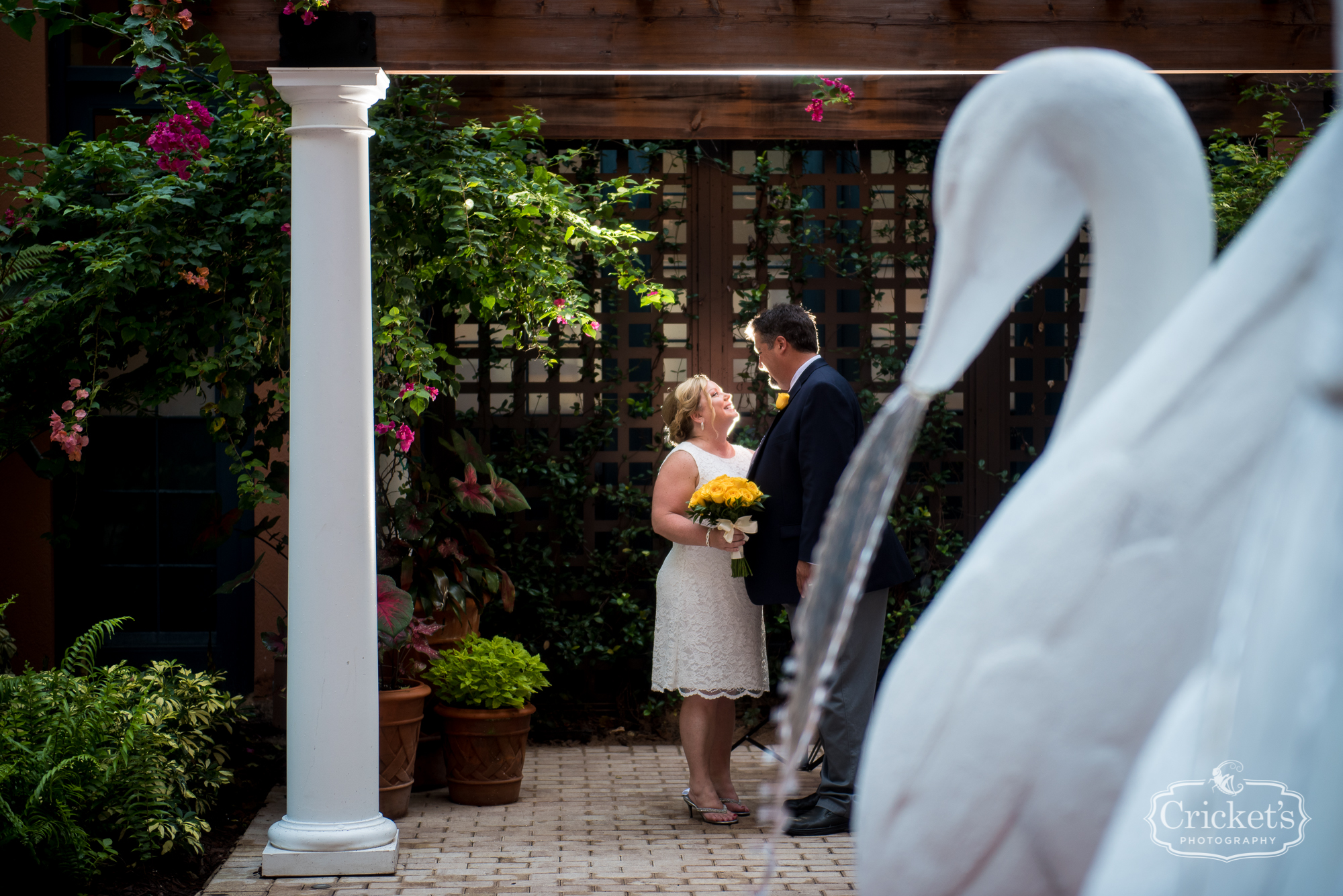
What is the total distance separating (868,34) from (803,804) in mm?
2586

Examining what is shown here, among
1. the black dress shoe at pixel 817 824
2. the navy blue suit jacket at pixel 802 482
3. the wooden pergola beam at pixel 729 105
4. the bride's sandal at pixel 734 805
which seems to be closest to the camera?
the navy blue suit jacket at pixel 802 482

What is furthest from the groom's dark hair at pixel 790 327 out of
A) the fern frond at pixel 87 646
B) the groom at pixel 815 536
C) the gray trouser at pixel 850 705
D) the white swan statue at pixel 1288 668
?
the white swan statue at pixel 1288 668

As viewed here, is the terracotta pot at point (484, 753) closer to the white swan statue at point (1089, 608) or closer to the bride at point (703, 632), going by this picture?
the bride at point (703, 632)

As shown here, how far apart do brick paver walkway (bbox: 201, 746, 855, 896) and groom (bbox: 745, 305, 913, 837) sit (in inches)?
9.0

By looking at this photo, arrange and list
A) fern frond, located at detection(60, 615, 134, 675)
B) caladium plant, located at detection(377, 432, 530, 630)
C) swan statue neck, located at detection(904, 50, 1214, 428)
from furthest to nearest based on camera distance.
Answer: caladium plant, located at detection(377, 432, 530, 630)
fern frond, located at detection(60, 615, 134, 675)
swan statue neck, located at detection(904, 50, 1214, 428)

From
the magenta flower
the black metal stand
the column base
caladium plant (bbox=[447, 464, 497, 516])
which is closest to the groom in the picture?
the black metal stand

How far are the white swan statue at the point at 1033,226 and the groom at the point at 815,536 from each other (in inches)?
104

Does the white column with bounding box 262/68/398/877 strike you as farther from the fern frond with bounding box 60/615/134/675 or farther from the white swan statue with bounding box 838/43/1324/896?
the white swan statue with bounding box 838/43/1324/896

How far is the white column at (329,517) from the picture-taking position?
3.44m

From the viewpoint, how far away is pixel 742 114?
5.35 meters

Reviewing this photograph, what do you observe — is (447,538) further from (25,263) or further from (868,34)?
(868,34)

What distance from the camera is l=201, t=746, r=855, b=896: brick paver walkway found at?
338cm

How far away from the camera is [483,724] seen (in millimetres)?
4359

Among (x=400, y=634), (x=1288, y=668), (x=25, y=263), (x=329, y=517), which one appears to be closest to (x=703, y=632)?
(x=400, y=634)
